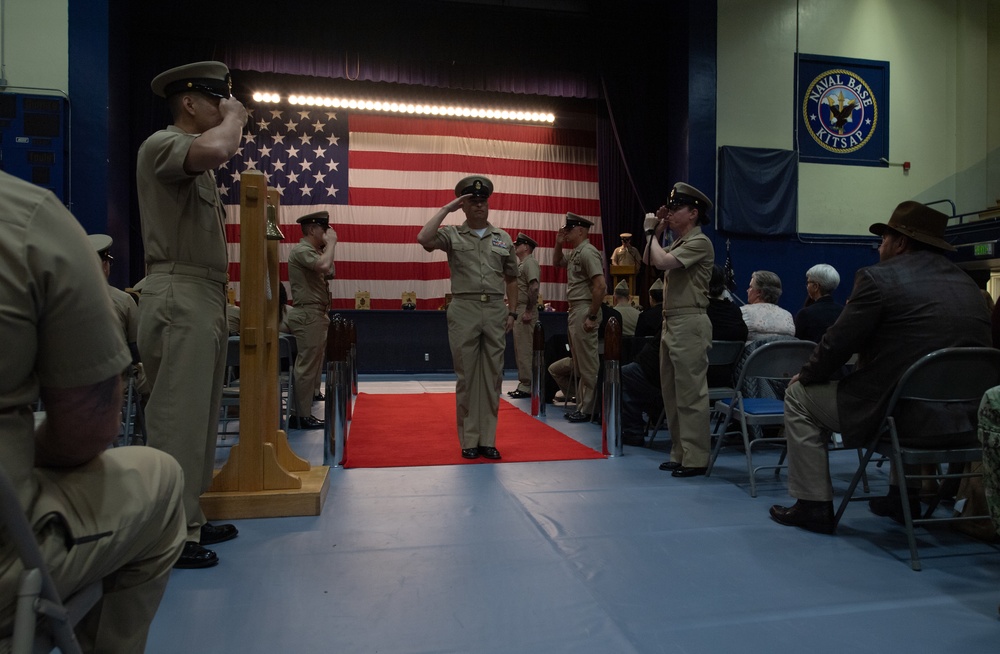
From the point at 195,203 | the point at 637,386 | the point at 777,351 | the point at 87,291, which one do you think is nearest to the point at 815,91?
the point at 637,386

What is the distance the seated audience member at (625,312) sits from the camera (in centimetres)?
588

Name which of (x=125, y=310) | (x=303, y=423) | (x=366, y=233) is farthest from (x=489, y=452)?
(x=366, y=233)

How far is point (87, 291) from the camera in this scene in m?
0.91

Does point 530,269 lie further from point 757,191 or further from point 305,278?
point 757,191

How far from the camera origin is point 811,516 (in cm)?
262

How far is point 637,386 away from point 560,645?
9.67ft

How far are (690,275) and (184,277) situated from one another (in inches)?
97.5

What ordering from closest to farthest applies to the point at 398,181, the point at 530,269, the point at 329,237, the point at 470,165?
1. the point at 329,237
2. the point at 530,269
3. the point at 398,181
4. the point at 470,165

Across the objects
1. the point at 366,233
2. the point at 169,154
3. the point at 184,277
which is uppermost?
the point at 366,233

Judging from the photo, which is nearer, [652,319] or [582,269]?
[652,319]

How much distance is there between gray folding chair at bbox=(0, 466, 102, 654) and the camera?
785mm

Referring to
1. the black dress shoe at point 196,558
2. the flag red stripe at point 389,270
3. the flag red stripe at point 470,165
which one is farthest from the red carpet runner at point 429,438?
the flag red stripe at point 470,165

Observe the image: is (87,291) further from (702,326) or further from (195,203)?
(702,326)

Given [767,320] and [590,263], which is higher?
[590,263]
